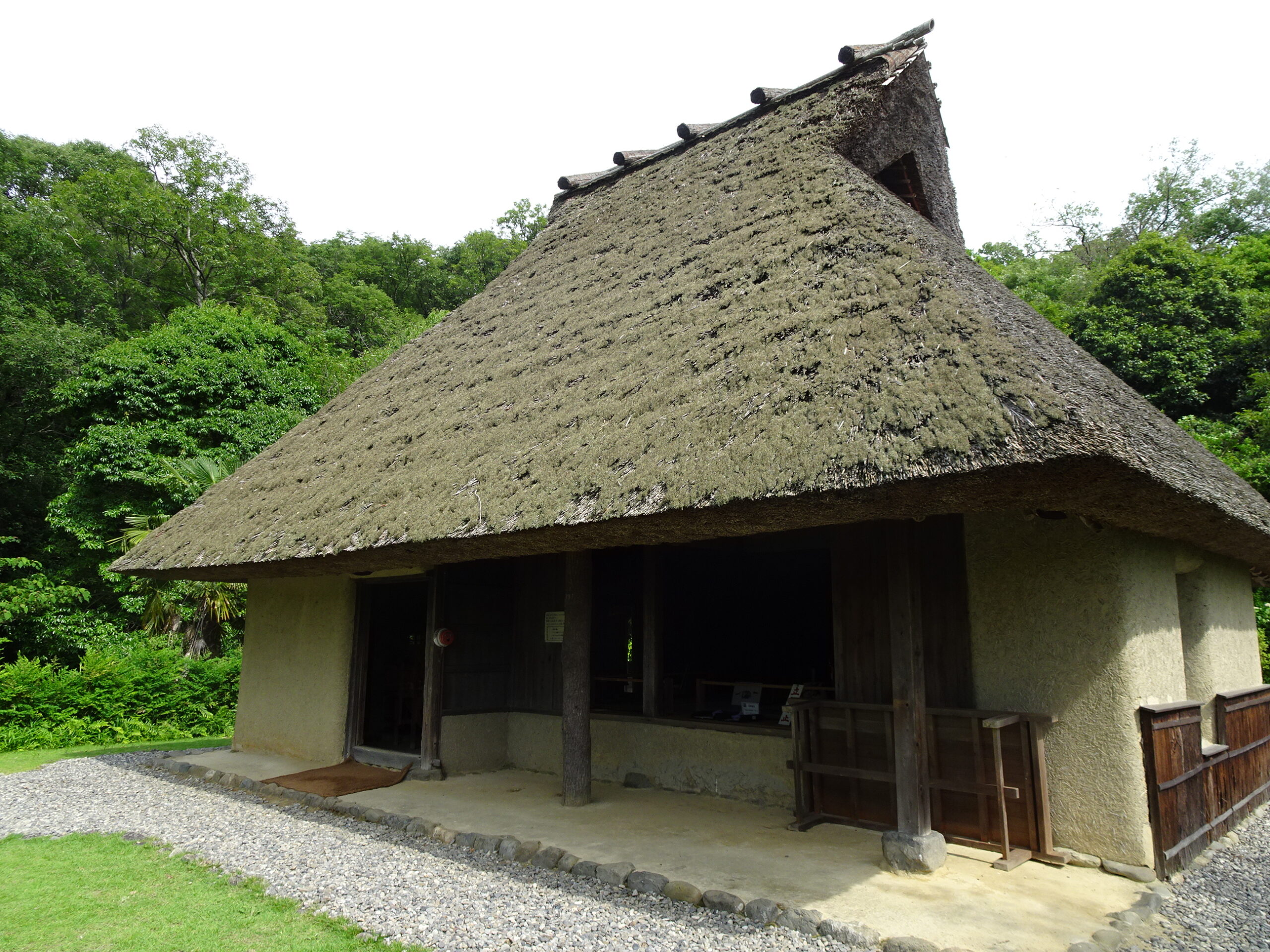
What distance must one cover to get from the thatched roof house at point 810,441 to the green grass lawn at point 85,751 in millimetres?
2824

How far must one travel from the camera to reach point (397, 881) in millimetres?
4434

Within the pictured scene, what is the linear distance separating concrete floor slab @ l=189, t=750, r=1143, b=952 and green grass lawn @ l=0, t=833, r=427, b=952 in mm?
1484

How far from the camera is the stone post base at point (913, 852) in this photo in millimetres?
4207

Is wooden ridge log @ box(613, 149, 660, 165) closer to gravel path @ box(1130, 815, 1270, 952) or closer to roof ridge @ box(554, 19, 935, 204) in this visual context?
roof ridge @ box(554, 19, 935, 204)

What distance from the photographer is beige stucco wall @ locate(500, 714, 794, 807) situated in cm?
580

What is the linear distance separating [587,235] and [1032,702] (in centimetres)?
696

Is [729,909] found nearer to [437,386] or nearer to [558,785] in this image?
[558,785]

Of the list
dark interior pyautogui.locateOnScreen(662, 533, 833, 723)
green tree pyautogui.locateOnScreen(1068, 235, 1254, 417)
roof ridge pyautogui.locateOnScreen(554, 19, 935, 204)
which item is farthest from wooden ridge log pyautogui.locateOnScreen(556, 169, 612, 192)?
green tree pyautogui.locateOnScreen(1068, 235, 1254, 417)

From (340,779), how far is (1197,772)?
6.64 meters

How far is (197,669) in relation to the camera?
480 inches

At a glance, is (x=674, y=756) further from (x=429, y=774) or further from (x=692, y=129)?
(x=692, y=129)

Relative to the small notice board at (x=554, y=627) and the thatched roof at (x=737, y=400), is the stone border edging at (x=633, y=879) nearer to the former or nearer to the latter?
the thatched roof at (x=737, y=400)

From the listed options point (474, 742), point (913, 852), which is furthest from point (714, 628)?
point (913, 852)

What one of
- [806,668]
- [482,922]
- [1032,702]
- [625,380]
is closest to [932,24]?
[625,380]
